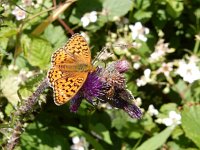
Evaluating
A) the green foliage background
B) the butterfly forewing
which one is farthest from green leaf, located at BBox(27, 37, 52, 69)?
the butterfly forewing

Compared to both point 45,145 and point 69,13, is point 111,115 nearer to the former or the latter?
point 45,145

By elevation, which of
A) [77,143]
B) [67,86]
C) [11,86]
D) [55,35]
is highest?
[55,35]

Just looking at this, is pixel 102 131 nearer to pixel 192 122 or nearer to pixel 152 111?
pixel 152 111

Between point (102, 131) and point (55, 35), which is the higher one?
point (55, 35)

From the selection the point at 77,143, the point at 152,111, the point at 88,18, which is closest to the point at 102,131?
the point at 77,143

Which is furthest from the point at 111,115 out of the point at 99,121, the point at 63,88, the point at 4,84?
the point at 63,88

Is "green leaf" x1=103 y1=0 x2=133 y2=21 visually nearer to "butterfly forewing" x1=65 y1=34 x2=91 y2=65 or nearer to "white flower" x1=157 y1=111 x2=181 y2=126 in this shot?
"white flower" x1=157 y1=111 x2=181 y2=126

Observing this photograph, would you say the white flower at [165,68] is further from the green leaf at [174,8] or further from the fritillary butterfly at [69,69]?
the fritillary butterfly at [69,69]
